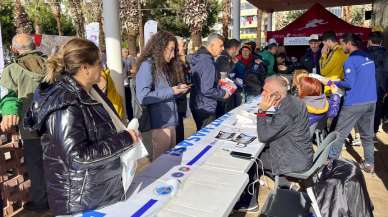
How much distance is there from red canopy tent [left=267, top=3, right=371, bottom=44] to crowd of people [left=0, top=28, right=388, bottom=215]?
487 cm

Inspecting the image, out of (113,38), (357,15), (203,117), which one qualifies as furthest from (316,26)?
(357,15)

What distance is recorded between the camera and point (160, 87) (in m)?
3.02

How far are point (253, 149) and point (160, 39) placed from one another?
4.10 feet

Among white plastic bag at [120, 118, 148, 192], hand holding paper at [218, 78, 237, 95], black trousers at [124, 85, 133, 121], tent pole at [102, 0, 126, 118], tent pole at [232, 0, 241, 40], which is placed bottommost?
black trousers at [124, 85, 133, 121]

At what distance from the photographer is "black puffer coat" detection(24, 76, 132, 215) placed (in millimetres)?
1442

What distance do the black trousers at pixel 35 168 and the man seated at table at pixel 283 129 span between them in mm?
1940

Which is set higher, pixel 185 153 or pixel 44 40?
pixel 44 40

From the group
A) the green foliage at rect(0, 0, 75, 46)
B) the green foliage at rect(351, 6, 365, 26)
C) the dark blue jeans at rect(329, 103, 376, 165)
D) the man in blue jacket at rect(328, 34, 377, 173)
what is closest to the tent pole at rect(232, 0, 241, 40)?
the man in blue jacket at rect(328, 34, 377, 173)

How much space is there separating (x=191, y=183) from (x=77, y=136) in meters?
0.79

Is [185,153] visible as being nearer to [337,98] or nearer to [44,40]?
[337,98]

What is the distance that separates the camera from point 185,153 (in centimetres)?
257

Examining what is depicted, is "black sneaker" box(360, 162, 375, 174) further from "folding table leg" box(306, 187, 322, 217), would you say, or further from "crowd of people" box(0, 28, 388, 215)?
"folding table leg" box(306, 187, 322, 217)

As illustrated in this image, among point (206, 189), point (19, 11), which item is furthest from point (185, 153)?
point (19, 11)

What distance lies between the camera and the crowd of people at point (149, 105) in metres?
1.51
